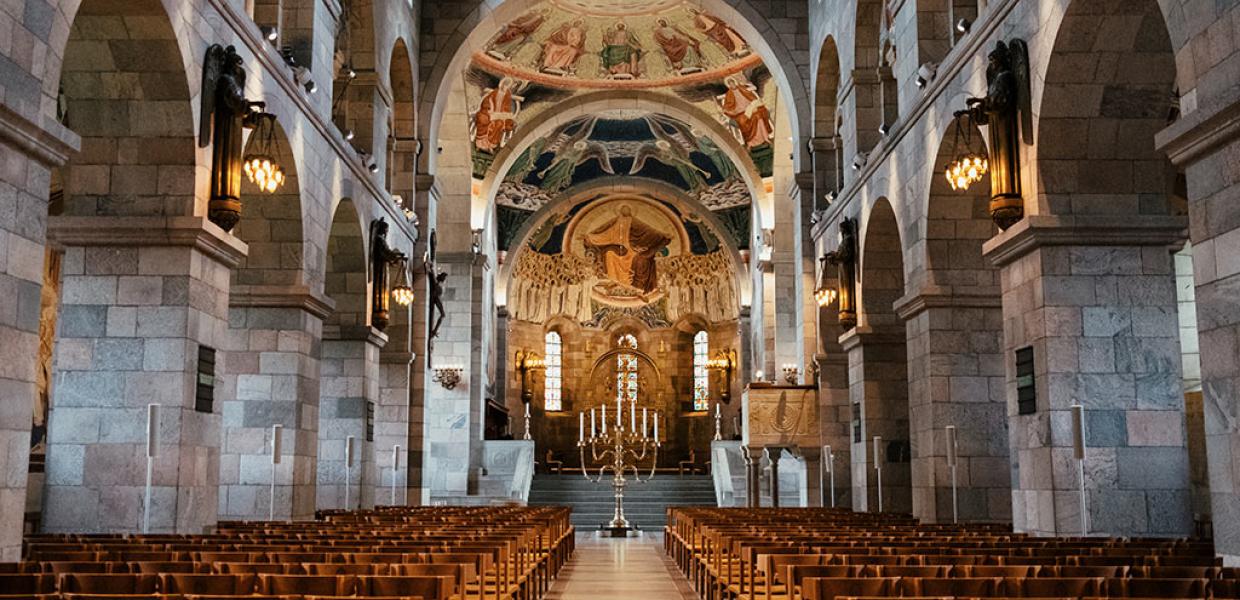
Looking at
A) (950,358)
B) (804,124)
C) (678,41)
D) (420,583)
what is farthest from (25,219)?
(678,41)

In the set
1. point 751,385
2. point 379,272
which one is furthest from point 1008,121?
point 379,272

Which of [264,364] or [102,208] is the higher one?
[102,208]

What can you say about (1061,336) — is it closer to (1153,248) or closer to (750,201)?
(1153,248)

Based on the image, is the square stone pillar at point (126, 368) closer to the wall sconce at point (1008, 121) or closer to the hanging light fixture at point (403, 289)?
the wall sconce at point (1008, 121)

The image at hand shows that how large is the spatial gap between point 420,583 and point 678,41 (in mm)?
25280

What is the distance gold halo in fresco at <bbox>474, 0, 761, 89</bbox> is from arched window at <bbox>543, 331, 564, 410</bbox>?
1307 centimetres

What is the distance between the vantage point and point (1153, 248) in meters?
10.7

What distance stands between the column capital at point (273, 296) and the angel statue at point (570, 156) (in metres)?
20.4

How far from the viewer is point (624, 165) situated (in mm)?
37094

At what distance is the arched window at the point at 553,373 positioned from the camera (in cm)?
4181

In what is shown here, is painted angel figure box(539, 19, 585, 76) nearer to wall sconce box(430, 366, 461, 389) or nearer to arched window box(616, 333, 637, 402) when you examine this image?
wall sconce box(430, 366, 461, 389)

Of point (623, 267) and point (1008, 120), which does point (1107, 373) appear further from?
point (623, 267)

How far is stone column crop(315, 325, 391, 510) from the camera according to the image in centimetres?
1809

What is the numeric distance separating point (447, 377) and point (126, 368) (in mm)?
18479
